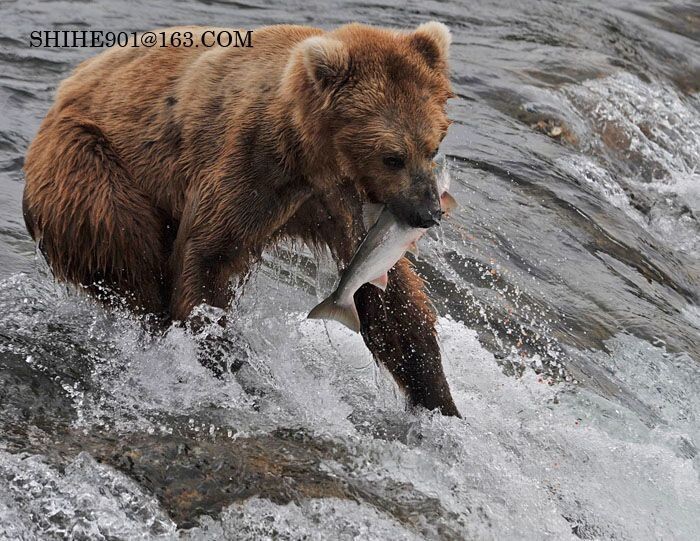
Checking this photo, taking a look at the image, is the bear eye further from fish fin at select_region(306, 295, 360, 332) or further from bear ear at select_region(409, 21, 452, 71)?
fish fin at select_region(306, 295, 360, 332)

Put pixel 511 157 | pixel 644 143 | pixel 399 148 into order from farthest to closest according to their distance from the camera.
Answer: pixel 644 143 → pixel 511 157 → pixel 399 148

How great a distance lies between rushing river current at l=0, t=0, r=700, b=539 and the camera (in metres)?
4.05

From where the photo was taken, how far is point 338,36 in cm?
440

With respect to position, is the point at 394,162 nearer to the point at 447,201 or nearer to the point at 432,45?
the point at 447,201

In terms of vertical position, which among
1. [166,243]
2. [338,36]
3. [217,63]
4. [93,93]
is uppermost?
[338,36]

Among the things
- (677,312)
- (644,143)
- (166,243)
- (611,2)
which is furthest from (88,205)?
(611,2)

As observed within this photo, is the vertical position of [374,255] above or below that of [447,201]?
below

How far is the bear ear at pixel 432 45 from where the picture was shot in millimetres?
4406

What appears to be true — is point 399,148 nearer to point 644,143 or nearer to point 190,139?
point 190,139

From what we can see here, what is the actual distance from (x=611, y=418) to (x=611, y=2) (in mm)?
8448

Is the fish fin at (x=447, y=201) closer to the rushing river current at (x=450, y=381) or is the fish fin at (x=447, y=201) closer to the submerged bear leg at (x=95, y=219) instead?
the rushing river current at (x=450, y=381)

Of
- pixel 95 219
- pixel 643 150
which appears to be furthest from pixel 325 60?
pixel 643 150

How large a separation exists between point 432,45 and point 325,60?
525mm

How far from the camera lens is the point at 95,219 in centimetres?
484
